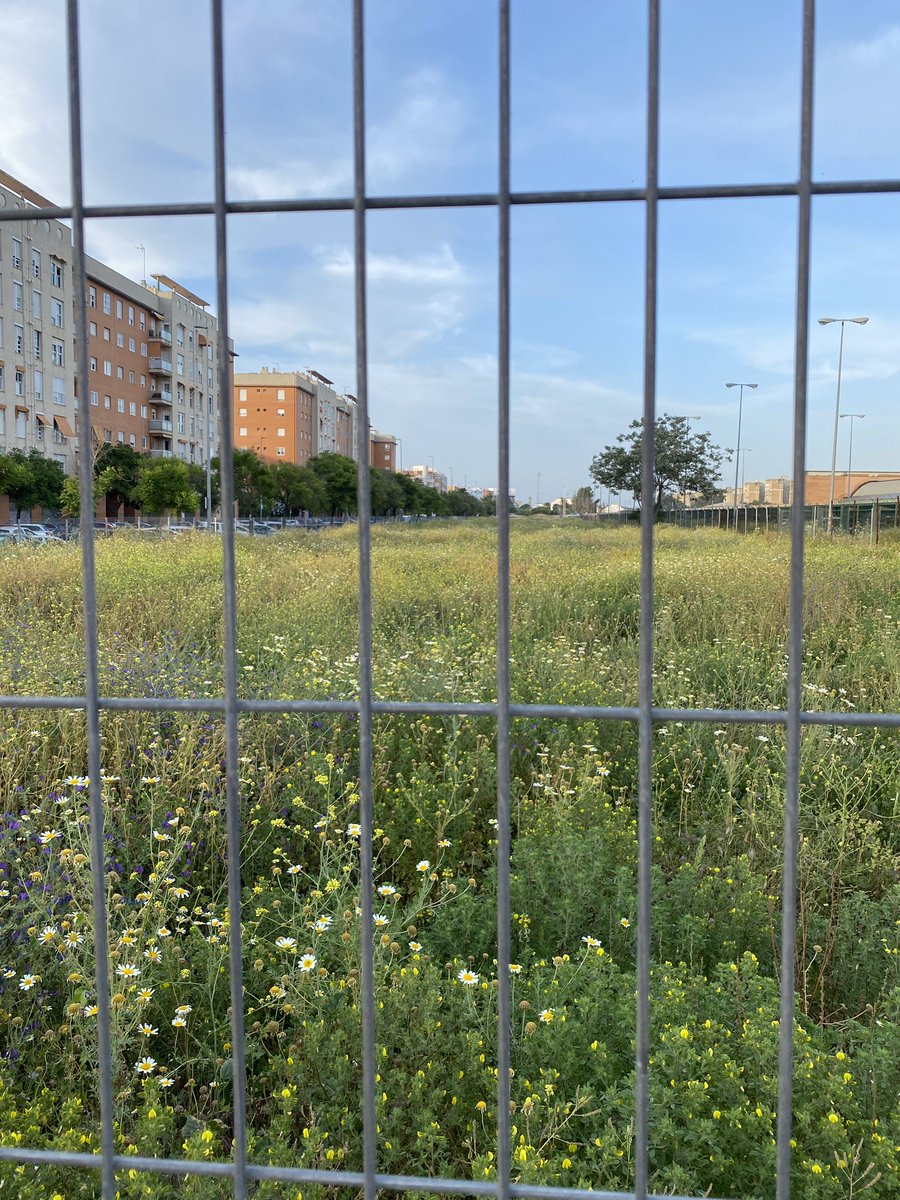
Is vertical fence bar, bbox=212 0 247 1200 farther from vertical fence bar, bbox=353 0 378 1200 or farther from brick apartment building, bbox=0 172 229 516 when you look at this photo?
brick apartment building, bbox=0 172 229 516

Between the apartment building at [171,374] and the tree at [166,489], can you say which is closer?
the tree at [166,489]

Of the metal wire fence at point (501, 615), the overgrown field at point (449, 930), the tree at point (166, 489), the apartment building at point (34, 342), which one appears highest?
the apartment building at point (34, 342)

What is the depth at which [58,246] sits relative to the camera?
42688mm

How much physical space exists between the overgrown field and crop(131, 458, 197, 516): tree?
3418cm

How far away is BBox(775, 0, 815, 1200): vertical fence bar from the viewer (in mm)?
935

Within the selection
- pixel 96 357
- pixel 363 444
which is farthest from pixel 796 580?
pixel 96 357

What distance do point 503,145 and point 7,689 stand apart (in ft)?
15.5

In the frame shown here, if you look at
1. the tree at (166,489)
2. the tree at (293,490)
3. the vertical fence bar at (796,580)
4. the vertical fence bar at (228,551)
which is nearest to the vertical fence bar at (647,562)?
the vertical fence bar at (796,580)

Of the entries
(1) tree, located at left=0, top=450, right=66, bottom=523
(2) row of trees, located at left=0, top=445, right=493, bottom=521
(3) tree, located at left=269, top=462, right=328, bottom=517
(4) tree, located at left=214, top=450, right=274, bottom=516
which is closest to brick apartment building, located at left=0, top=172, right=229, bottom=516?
(1) tree, located at left=0, top=450, right=66, bottom=523

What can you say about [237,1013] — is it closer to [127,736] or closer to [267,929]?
[267,929]

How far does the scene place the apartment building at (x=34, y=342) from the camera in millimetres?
40531

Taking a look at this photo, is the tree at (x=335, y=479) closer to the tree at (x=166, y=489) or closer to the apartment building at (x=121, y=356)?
the apartment building at (x=121, y=356)

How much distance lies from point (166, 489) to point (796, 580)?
133 feet

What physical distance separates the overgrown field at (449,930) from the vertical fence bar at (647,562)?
759 mm
